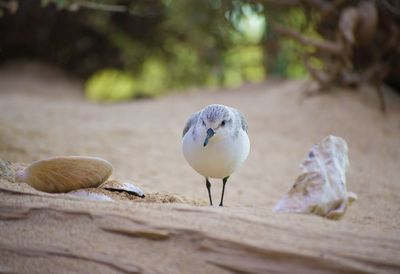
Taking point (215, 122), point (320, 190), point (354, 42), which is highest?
point (354, 42)

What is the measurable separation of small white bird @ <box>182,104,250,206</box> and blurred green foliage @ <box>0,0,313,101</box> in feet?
18.4

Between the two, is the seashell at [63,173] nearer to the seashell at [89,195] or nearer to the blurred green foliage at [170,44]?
the seashell at [89,195]

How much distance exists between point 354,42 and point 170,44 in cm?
460

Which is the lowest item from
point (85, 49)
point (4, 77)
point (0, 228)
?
point (0, 228)

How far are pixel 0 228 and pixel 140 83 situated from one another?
9.58m

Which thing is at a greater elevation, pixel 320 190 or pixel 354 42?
pixel 354 42

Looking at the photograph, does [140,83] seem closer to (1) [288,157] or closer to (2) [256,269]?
(1) [288,157]

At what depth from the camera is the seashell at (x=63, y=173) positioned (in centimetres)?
373

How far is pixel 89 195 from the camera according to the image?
3.78 m

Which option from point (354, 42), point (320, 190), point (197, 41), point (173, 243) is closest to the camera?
point (173, 243)

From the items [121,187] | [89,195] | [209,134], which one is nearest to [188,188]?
[121,187]

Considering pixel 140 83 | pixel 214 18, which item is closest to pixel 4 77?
pixel 140 83

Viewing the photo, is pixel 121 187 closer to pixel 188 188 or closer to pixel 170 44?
pixel 188 188

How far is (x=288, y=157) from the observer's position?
7.09m
